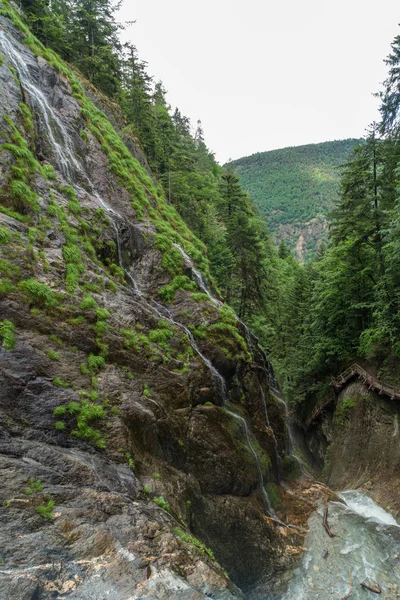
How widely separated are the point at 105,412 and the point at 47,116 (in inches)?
633

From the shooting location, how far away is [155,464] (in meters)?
10.5

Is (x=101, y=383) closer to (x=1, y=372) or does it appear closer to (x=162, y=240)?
(x=1, y=372)

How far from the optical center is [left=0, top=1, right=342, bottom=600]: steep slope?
22.5 ft

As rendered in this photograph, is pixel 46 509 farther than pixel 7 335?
No

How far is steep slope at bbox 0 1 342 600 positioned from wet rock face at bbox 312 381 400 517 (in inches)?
110

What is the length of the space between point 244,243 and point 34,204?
16.0 meters

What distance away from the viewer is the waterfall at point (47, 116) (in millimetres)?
17500

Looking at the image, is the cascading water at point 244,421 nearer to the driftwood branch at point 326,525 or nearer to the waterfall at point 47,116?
the driftwood branch at point 326,525

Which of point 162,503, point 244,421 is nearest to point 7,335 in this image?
point 162,503

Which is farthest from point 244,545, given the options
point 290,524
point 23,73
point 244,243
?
point 23,73

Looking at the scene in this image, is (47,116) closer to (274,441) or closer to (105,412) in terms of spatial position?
(105,412)

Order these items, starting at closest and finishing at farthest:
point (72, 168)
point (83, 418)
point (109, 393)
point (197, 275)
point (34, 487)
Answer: point (34, 487)
point (83, 418)
point (109, 393)
point (72, 168)
point (197, 275)

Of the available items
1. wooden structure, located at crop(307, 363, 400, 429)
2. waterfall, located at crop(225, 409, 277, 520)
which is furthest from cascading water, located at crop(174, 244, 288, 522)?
wooden structure, located at crop(307, 363, 400, 429)

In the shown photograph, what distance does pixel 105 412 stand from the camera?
9.95m
